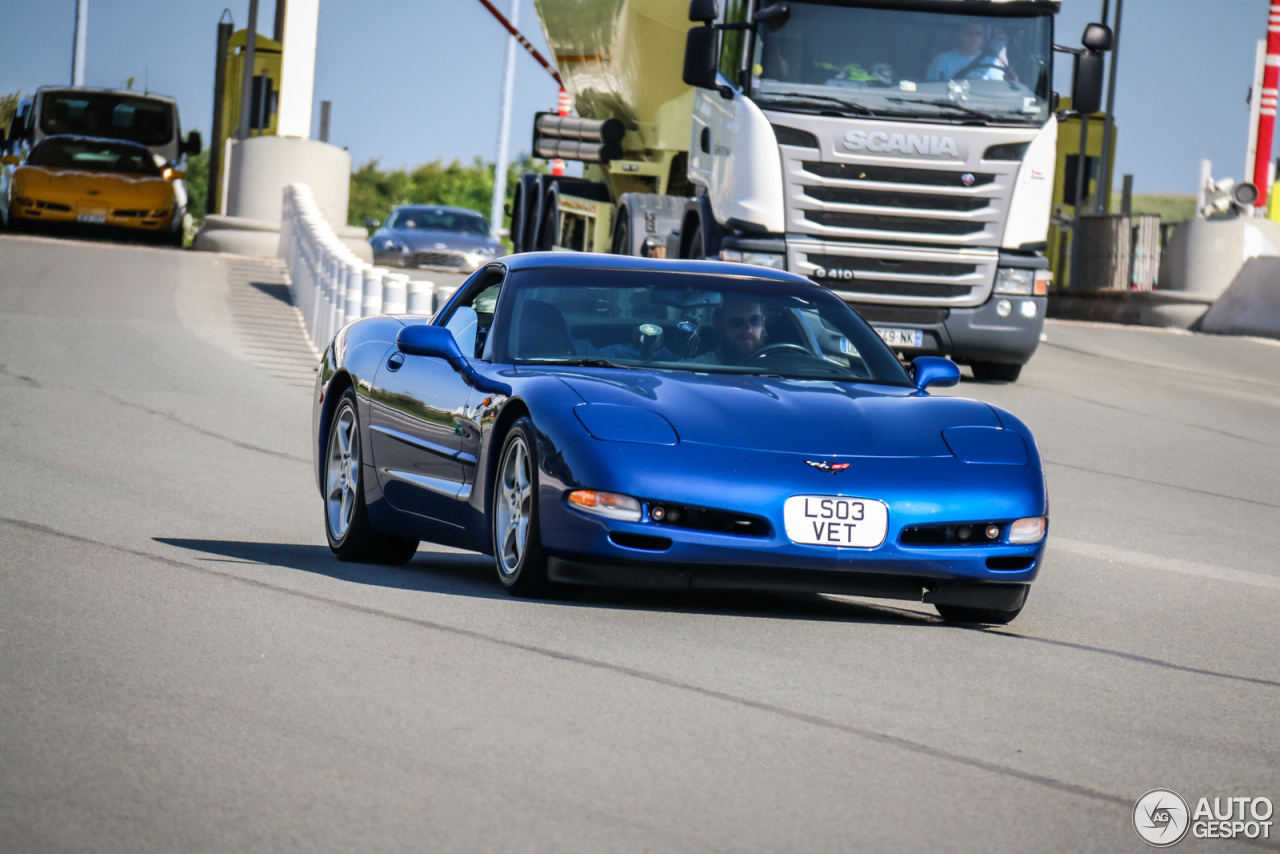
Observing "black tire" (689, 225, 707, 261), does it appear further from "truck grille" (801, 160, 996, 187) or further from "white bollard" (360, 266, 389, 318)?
"white bollard" (360, 266, 389, 318)

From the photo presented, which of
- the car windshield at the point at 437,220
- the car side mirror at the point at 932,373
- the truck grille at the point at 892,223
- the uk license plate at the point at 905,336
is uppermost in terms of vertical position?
the truck grille at the point at 892,223

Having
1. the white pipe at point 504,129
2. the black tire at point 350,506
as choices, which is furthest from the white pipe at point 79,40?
the black tire at point 350,506

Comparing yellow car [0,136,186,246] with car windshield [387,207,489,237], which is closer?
yellow car [0,136,186,246]

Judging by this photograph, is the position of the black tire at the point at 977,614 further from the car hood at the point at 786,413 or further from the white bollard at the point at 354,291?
the white bollard at the point at 354,291

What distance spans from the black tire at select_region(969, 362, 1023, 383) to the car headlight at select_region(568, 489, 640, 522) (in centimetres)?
1339

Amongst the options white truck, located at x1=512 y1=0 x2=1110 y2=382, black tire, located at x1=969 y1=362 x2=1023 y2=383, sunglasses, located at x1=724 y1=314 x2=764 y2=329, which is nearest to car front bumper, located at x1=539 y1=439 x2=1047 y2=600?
sunglasses, located at x1=724 y1=314 x2=764 y2=329

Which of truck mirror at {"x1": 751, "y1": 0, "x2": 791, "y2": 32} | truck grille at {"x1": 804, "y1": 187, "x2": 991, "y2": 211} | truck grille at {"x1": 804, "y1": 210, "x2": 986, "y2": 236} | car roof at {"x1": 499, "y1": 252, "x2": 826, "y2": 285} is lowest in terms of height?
car roof at {"x1": 499, "y1": 252, "x2": 826, "y2": 285}

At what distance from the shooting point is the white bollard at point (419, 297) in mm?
16141

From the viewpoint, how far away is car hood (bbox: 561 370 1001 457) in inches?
260

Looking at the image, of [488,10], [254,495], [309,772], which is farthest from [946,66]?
[488,10]

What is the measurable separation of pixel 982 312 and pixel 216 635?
13.0m

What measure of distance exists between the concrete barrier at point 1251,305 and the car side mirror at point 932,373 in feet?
71.3

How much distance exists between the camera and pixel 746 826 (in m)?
4.02

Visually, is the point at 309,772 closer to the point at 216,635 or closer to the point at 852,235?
the point at 216,635
